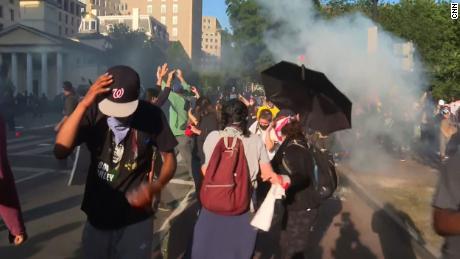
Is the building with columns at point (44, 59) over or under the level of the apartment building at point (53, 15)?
under

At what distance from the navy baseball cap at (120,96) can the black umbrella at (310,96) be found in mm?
1803

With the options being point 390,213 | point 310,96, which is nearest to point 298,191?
point 310,96

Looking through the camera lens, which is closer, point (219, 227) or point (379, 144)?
point (219, 227)

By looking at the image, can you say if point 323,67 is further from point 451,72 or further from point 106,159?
point 106,159

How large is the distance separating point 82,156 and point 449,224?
2.17 m

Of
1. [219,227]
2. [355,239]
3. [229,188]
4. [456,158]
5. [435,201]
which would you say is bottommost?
[355,239]

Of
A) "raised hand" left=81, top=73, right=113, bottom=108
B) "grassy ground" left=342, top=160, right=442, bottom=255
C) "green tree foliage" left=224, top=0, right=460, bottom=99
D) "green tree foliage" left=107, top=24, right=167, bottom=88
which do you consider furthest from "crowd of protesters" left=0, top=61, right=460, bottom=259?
"green tree foliage" left=107, top=24, right=167, bottom=88

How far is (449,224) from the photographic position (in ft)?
7.56

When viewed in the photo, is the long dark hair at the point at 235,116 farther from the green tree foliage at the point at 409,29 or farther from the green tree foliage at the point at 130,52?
the green tree foliage at the point at 130,52

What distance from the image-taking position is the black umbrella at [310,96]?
429 centimetres

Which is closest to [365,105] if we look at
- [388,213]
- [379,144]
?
[379,144]

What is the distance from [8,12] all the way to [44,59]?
79.2ft

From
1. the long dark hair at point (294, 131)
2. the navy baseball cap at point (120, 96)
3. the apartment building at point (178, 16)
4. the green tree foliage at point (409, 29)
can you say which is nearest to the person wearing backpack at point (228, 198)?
the long dark hair at point (294, 131)

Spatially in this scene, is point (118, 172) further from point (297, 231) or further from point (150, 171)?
point (297, 231)
